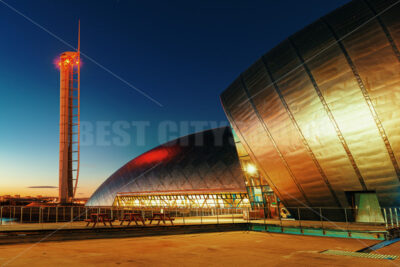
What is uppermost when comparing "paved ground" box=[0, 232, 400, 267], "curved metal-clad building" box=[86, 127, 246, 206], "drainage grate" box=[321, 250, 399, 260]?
"curved metal-clad building" box=[86, 127, 246, 206]

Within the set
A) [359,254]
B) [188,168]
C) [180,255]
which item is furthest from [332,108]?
[188,168]

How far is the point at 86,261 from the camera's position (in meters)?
8.80

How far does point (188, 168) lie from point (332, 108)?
79.4 feet

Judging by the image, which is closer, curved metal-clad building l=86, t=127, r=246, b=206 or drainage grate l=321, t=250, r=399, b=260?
drainage grate l=321, t=250, r=399, b=260

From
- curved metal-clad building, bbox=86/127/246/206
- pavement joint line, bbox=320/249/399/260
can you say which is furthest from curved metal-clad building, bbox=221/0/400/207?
curved metal-clad building, bbox=86/127/246/206

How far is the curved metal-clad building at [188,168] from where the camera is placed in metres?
36.3

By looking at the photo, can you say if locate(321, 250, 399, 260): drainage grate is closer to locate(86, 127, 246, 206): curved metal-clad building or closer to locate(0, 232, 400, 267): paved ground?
locate(0, 232, 400, 267): paved ground

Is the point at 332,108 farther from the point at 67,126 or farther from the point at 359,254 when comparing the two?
the point at 67,126

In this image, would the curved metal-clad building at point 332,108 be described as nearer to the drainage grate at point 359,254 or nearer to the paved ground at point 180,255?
the paved ground at point 180,255

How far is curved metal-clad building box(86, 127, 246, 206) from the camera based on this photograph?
119 feet

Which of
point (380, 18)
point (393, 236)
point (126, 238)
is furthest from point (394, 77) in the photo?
point (126, 238)

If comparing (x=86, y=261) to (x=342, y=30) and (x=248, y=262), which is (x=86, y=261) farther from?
(x=342, y=30)

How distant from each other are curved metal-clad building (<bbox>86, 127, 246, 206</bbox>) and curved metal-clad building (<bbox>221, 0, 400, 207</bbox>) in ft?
47.8

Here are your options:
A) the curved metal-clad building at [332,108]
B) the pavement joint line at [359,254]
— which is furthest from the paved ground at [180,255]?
the curved metal-clad building at [332,108]
